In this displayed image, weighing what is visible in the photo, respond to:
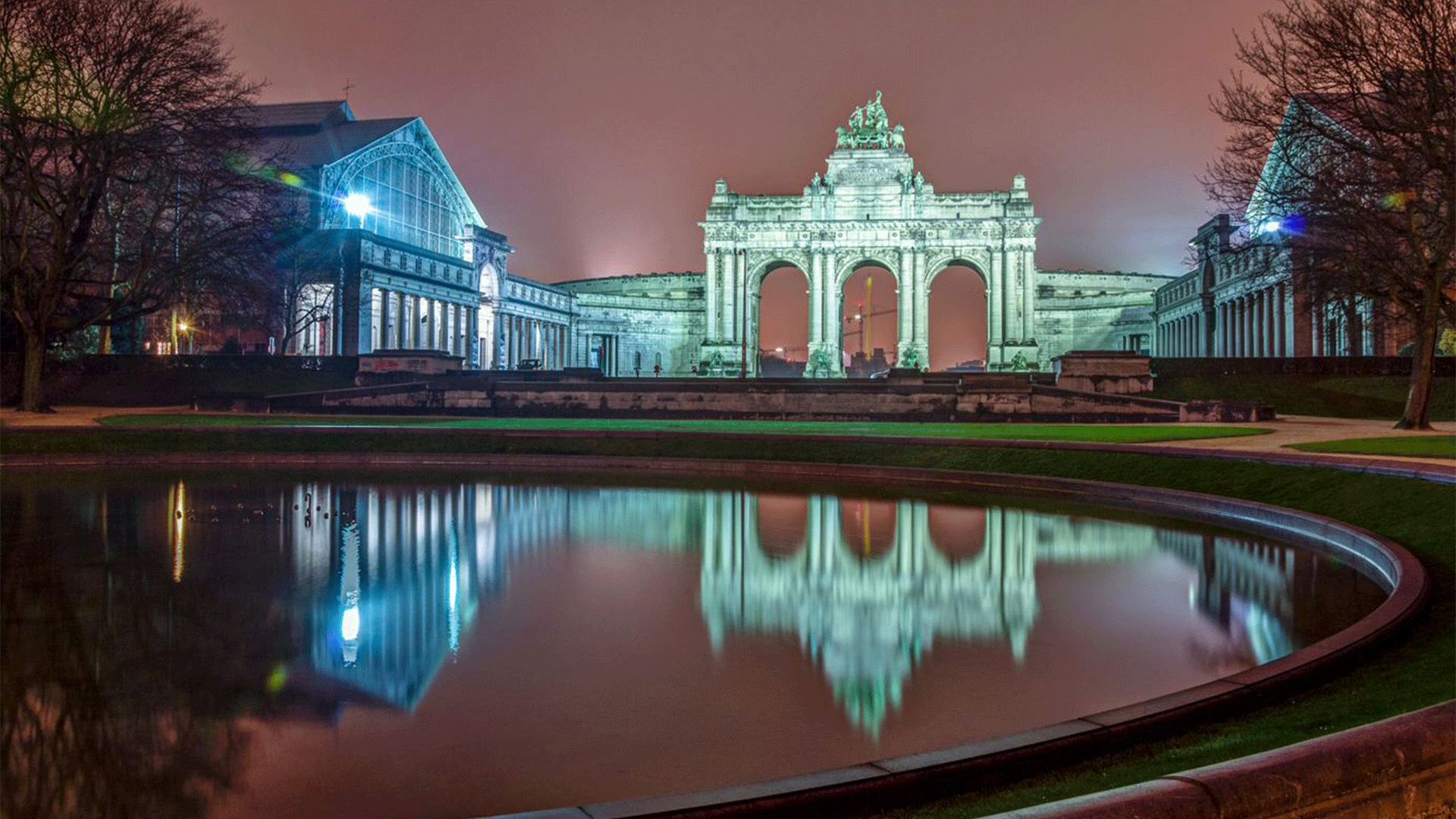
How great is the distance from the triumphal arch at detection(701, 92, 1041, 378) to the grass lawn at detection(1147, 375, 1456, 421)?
44729mm

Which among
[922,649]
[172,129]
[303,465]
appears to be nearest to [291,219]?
[172,129]

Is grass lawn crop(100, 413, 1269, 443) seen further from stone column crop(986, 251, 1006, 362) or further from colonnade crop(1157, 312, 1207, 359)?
stone column crop(986, 251, 1006, 362)

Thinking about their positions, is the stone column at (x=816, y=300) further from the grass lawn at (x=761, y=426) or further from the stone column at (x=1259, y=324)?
the grass lawn at (x=761, y=426)

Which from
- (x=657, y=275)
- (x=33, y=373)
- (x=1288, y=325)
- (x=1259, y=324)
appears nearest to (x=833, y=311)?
(x=657, y=275)

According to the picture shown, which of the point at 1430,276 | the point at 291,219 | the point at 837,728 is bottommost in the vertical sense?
the point at 837,728

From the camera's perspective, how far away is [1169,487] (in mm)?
19125

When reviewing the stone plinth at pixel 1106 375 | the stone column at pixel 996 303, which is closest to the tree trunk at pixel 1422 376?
the stone plinth at pixel 1106 375

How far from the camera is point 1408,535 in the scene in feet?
43.1

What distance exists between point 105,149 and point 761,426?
82.2ft

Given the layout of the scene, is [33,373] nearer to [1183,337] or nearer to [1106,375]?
[1106,375]

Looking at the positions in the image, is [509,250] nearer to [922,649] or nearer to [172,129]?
[172,129]

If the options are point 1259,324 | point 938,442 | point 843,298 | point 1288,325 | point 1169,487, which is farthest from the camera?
point 843,298

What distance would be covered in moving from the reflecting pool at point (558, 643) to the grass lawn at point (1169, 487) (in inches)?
36.5

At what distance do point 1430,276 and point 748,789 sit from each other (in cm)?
3144
